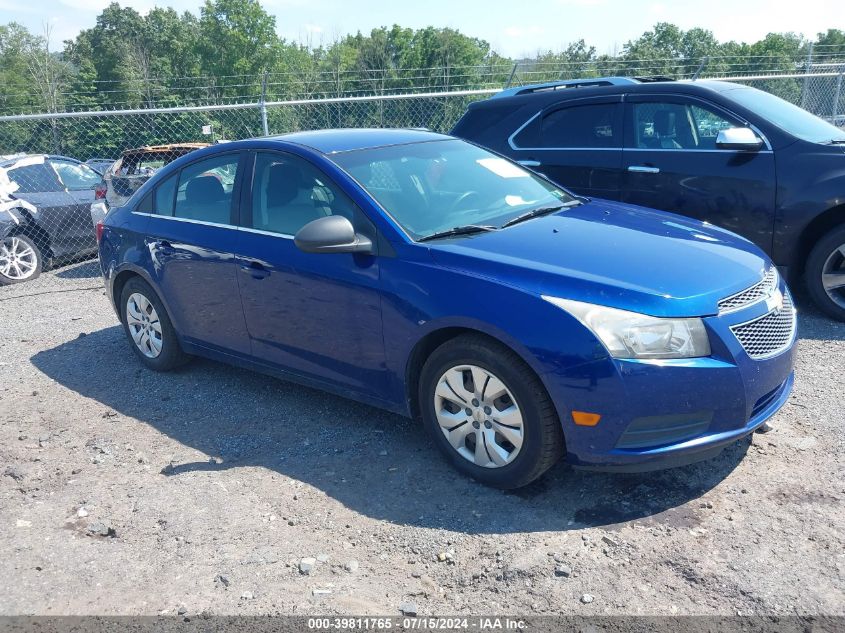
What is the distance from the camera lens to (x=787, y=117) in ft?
19.9

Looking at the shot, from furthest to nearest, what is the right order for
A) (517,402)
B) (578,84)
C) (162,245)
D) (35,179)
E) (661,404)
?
(35,179), (578,84), (162,245), (517,402), (661,404)

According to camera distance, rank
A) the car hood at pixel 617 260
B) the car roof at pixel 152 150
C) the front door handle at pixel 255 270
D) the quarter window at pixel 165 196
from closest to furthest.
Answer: the car hood at pixel 617 260, the front door handle at pixel 255 270, the quarter window at pixel 165 196, the car roof at pixel 152 150

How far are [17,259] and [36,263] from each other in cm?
24

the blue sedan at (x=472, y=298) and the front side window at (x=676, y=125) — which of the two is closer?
the blue sedan at (x=472, y=298)

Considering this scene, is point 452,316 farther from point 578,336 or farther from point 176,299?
point 176,299

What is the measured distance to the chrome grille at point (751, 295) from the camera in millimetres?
3373

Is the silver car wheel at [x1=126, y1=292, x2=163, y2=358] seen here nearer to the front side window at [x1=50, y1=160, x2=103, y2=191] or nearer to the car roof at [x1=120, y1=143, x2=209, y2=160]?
the car roof at [x1=120, y1=143, x2=209, y2=160]

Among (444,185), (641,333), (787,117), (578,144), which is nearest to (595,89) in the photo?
(578,144)

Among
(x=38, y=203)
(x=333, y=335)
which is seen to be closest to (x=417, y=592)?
A: (x=333, y=335)

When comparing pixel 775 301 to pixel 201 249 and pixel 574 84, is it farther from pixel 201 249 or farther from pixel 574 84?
pixel 574 84

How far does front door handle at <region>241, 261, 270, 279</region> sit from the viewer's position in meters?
4.44

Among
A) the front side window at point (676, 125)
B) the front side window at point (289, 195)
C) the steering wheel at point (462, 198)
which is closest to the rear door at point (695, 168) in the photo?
the front side window at point (676, 125)

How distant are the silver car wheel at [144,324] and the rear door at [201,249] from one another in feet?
1.02

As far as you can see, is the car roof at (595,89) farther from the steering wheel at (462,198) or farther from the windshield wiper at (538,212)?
the steering wheel at (462,198)
